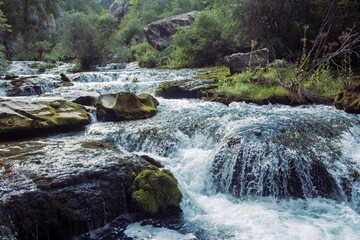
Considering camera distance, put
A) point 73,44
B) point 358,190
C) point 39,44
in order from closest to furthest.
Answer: point 358,190 < point 73,44 < point 39,44

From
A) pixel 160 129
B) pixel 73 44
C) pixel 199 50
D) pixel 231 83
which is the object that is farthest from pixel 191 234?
pixel 73 44

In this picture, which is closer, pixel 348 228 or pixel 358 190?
pixel 348 228

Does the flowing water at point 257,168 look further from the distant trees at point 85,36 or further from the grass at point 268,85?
the distant trees at point 85,36

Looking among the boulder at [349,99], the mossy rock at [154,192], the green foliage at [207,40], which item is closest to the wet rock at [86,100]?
the mossy rock at [154,192]

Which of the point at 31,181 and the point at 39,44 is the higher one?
the point at 39,44

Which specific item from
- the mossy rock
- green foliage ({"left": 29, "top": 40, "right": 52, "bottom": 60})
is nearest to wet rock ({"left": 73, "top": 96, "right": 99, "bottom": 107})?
the mossy rock

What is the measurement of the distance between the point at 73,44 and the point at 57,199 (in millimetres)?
16134

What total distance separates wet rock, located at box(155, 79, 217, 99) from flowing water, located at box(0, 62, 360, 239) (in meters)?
2.72

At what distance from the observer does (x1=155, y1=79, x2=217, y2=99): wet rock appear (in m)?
8.48

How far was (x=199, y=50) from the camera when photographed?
45.8ft

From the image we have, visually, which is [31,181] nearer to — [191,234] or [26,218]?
[26,218]

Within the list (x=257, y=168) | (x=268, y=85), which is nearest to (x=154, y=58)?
(x=268, y=85)

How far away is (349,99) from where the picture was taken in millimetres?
5633

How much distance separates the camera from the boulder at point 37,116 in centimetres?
470
